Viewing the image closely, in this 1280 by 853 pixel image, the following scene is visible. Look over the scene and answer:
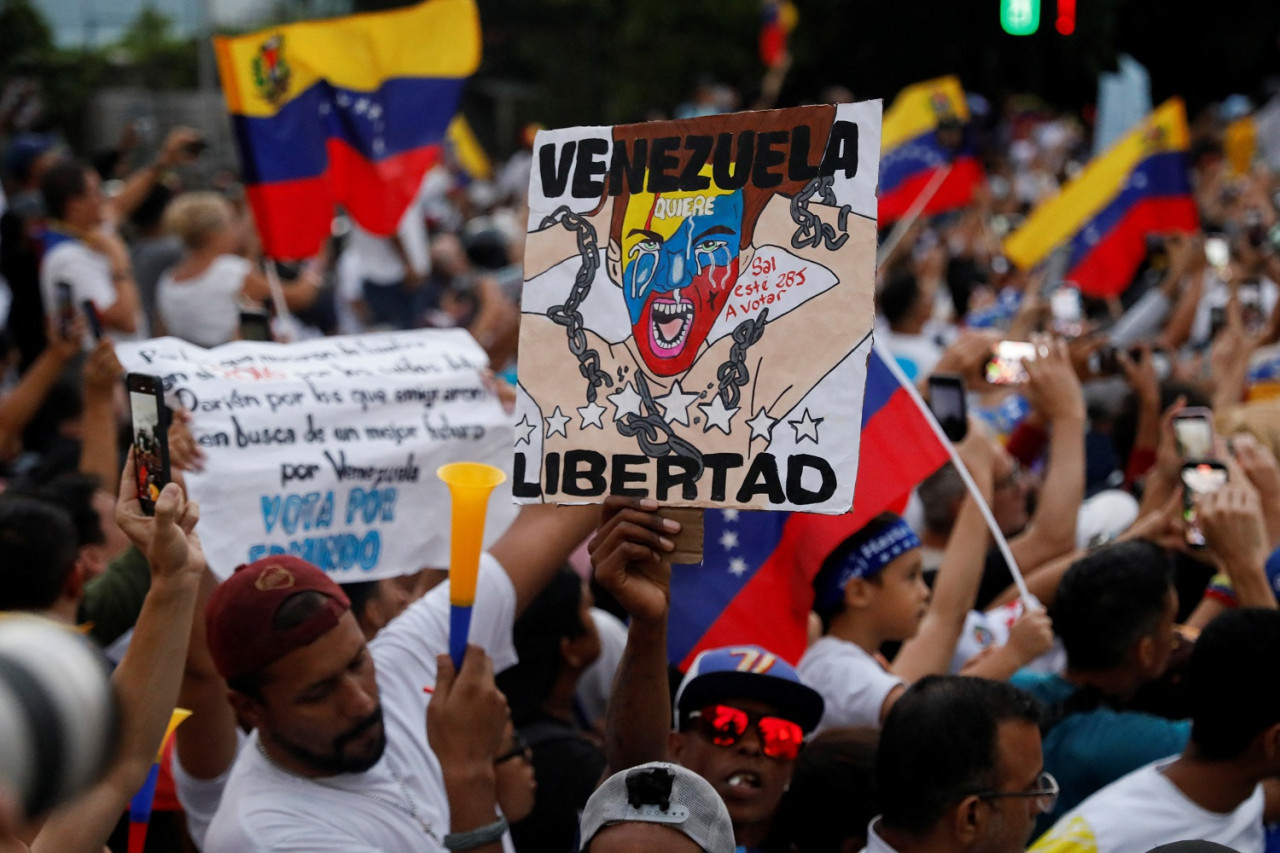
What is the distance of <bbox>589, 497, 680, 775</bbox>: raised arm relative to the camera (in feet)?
8.97

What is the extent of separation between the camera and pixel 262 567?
122 inches

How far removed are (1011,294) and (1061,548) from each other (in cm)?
539

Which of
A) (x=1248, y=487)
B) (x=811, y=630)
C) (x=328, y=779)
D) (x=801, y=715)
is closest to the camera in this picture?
(x=328, y=779)

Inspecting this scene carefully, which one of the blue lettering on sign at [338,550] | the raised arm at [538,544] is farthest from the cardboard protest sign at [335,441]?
the raised arm at [538,544]

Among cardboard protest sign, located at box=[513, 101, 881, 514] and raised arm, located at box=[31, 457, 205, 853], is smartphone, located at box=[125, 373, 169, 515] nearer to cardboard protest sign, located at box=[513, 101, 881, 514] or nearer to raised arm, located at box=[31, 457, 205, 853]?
raised arm, located at box=[31, 457, 205, 853]

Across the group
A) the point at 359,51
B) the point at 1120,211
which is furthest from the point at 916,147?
the point at 359,51

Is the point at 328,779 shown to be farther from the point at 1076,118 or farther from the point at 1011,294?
the point at 1076,118

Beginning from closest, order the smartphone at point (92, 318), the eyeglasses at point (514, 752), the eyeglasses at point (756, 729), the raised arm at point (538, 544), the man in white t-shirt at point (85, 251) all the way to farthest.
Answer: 1. the eyeglasses at point (756, 729)
2. the eyeglasses at point (514, 752)
3. the raised arm at point (538, 544)
4. the smartphone at point (92, 318)
5. the man in white t-shirt at point (85, 251)

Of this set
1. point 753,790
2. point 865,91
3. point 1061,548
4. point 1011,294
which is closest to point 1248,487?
point 1061,548

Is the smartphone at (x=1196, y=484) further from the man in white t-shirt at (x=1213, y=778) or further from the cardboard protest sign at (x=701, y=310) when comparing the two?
the cardboard protest sign at (x=701, y=310)

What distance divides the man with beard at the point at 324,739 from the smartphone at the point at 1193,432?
2.70 m

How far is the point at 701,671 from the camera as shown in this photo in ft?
11.0

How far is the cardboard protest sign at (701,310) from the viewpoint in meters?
2.71

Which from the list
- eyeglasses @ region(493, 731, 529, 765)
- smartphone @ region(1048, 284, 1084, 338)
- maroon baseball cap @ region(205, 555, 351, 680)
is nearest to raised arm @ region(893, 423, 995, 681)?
eyeglasses @ region(493, 731, 529, 765)
